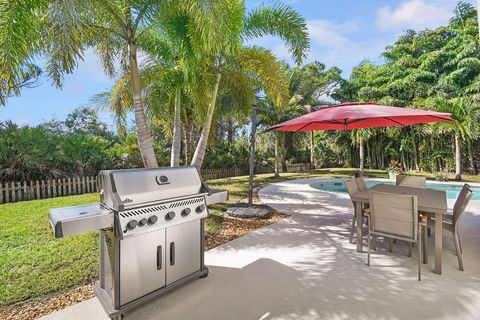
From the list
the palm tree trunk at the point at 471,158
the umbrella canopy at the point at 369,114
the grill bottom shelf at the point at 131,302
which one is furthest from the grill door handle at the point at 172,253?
the palm tree trunk at the point at 471,158

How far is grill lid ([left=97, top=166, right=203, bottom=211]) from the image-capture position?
222cm

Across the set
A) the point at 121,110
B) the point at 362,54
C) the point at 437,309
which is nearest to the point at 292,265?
the point at 437,309

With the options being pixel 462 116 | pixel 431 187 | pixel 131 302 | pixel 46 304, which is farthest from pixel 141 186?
pixel 462 116

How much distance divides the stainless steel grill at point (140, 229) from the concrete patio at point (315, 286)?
9.2 inches

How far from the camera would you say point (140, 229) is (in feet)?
7.50

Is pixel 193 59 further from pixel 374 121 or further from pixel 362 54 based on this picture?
pixel 362 54

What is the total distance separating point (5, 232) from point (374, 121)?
8653 mm

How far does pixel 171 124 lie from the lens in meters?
9.66

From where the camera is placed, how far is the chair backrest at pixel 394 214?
304 cm

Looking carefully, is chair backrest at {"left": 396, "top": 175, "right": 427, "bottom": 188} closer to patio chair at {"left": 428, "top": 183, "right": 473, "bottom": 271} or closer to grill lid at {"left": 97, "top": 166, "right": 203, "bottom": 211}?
patio chair at {"left": 428, "top": 183, "right": 473, "bottom": 271}

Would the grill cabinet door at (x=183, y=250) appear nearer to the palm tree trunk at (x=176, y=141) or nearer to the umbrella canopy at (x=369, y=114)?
the umbrella canopy at (x=369, y=114)

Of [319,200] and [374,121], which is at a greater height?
[374,121]

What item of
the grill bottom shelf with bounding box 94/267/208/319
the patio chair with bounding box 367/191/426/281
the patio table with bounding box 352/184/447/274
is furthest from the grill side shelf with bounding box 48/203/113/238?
the patio table with bounding box 352/184/447/274

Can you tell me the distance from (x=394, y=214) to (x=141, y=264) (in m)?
3.14
